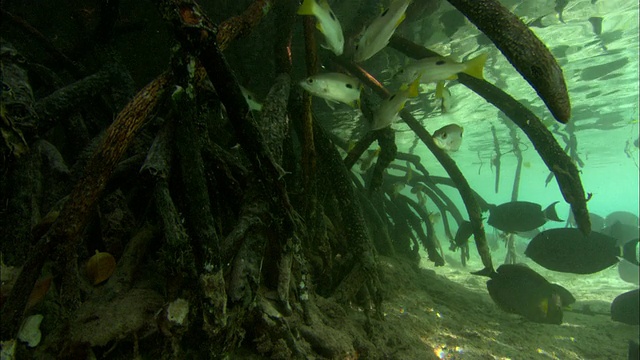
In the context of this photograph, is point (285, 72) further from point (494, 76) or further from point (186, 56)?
point (494, 76)

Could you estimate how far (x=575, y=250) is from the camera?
16.4 ft

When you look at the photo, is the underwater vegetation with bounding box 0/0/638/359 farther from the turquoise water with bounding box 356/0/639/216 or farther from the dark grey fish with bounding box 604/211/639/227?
the dark grey fish with bounding box 604/211/639/227

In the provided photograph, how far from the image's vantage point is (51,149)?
2.55 meters

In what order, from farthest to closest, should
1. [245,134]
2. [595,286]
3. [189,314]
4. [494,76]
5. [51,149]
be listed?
1. [494,76]
2. [595,286]
3. [51,149]
4. [245,134]
5. [189,314]

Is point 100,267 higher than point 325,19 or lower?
lower

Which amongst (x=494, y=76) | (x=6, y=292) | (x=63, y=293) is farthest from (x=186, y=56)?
(x=494, y=76)

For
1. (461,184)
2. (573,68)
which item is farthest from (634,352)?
(573,68)

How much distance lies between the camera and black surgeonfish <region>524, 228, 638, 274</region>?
494 centimetres

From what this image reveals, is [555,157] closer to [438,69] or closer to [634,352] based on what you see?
[438,69]

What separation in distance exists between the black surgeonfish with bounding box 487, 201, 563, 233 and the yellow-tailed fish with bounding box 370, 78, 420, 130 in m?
4.44

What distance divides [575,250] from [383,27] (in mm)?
5193

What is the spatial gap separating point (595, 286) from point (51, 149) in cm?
1413

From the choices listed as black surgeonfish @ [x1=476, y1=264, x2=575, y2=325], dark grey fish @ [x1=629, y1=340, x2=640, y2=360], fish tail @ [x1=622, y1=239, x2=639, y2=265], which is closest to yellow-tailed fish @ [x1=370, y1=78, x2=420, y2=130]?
black surgeonfish @ [x1=476, y1=264, x2=575, y2=325]

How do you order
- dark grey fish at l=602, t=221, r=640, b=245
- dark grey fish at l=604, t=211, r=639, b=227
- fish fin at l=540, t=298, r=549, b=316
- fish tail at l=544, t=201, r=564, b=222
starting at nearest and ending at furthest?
fish fin at l=540, t=298, r=549, b=316, fish tail at l=544, t=201, r=564, b=222, dark grey fish at l=602, t=221, r=640, b=245, dark grey fish at l=604, t=211, r=639, b=227
